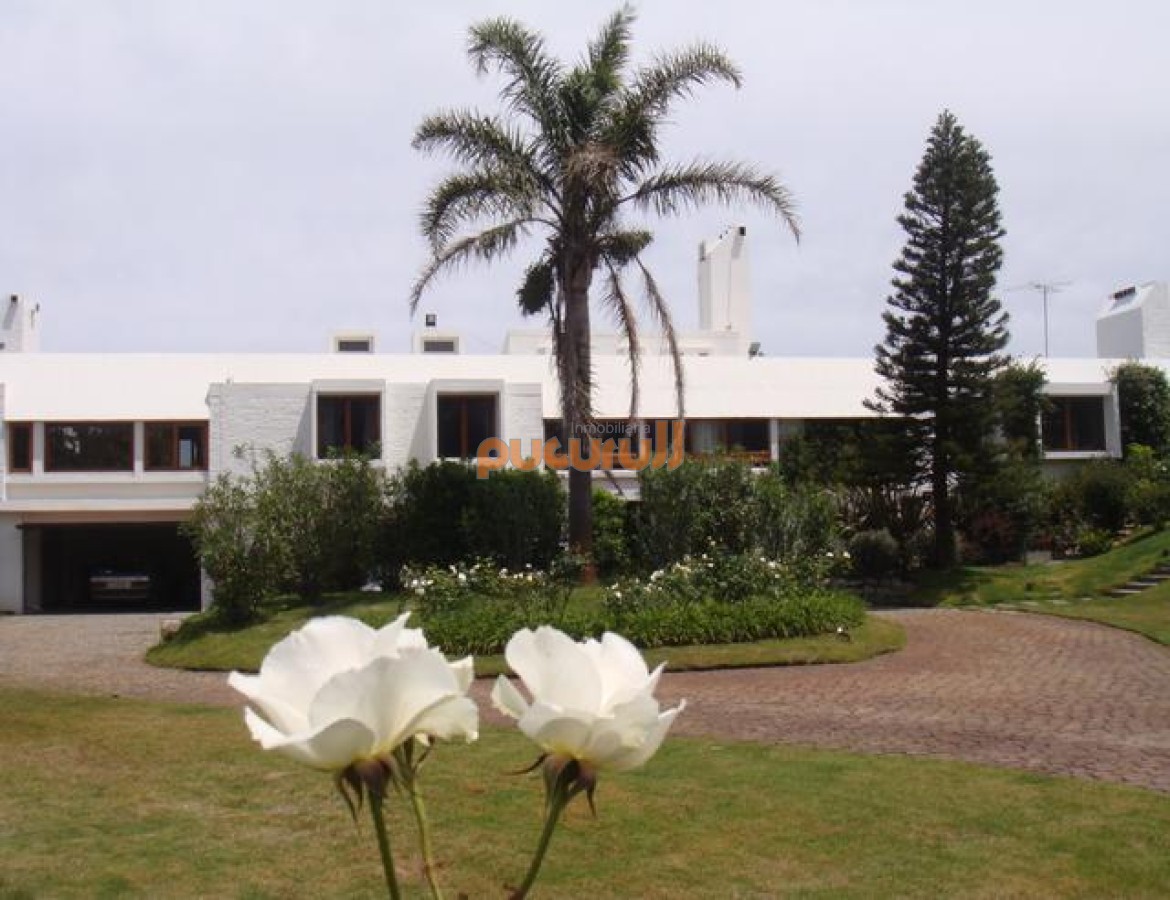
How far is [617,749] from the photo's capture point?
134 cm

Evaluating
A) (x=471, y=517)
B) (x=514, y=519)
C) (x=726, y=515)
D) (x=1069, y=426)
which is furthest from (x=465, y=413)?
(x=1069, y=426)

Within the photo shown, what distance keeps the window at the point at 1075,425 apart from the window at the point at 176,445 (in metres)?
20.2

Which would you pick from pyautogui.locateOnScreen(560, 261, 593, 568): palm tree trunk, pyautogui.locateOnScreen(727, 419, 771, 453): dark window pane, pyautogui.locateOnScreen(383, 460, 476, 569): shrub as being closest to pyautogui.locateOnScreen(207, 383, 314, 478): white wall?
pyautogui.locateOnScreen(383, 460, 476, 569): shrub

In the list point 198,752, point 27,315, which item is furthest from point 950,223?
point 27,315

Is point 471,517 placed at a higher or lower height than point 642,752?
lower

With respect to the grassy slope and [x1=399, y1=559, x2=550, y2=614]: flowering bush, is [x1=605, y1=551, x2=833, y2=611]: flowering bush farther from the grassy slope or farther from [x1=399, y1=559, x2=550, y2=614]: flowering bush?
the grassy slope

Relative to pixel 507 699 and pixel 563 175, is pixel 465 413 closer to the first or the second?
pixel 563 175

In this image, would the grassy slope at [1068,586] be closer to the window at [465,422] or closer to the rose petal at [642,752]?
the window at [465,422]

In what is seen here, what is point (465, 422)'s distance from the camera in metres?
24.6

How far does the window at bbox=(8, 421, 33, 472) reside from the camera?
25.6m

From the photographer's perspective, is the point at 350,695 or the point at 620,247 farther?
the point at 620,247

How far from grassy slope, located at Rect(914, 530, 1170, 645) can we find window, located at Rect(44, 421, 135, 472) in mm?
16633

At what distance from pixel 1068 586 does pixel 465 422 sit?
39.6 ft

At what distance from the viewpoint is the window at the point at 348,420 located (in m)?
24.4
